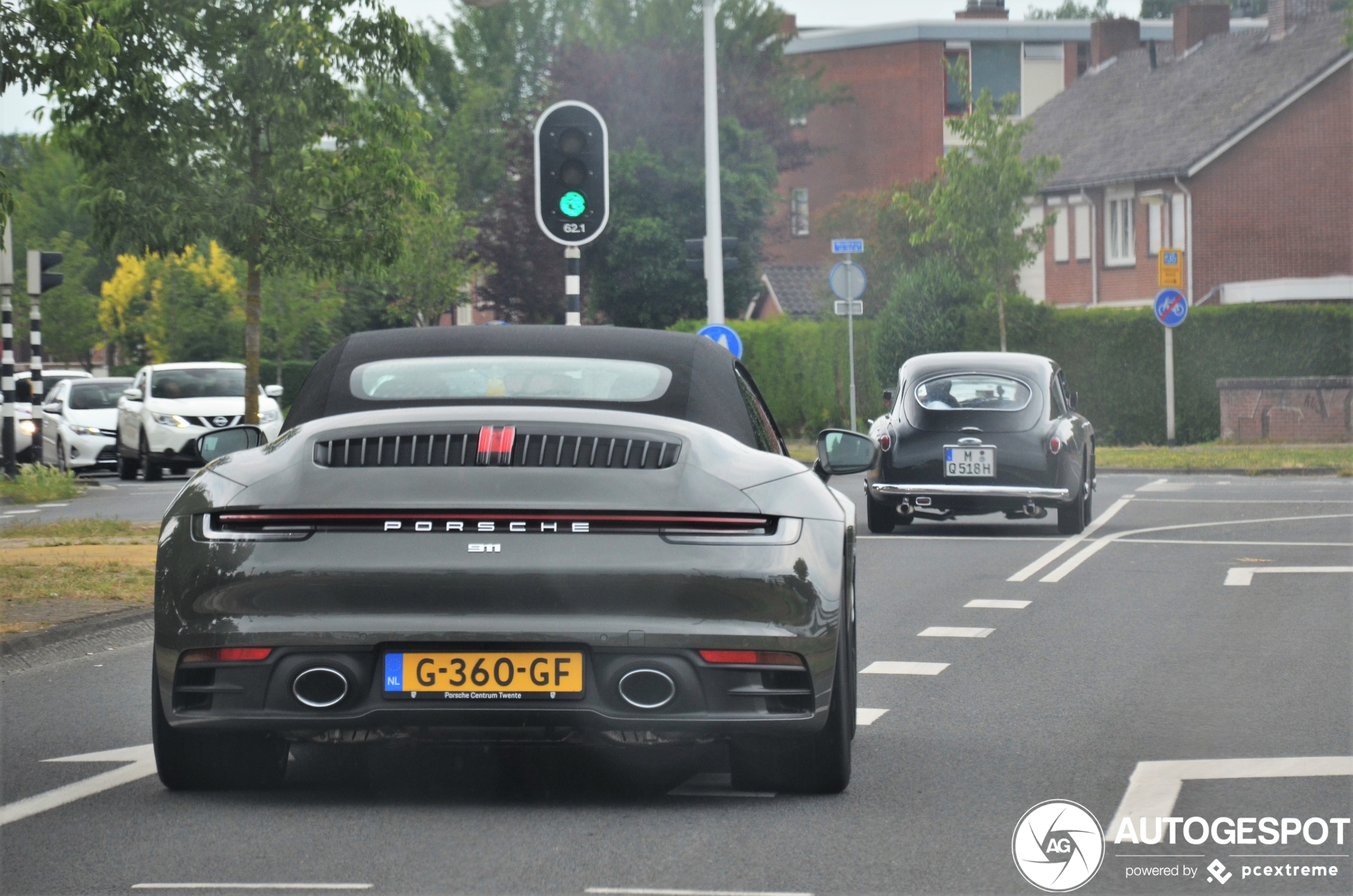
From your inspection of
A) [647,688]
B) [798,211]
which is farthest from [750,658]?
[798,211]

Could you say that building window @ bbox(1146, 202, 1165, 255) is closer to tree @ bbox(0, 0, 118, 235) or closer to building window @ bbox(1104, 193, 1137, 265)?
building window @ bbox(1104, 193, 1137, 265)

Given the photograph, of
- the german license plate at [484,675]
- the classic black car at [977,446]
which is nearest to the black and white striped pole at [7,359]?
the classic black car at [977,446]

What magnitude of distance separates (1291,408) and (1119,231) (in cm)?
1803

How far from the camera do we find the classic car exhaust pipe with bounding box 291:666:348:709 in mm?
5793

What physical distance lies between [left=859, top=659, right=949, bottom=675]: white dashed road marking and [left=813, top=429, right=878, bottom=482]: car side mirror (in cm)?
196

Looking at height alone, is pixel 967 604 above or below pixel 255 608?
below

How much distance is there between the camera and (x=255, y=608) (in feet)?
19.0

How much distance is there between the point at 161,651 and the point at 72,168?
301 feet

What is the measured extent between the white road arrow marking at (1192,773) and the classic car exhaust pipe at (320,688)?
2.24 metres

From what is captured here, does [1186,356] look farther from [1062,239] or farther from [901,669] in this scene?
[901,669]

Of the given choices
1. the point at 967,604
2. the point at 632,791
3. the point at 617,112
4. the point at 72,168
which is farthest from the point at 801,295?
the point at 632,791

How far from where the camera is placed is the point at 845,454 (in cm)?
760

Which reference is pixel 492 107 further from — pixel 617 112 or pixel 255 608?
pixel 255 608

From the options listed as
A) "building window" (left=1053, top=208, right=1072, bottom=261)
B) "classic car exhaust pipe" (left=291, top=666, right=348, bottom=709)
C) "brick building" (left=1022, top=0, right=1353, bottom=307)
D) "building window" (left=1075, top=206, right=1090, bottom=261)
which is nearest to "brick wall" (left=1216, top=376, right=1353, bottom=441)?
"brick building" (left=1022, top=0, right=1353, bottom=307)
